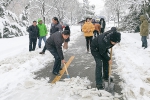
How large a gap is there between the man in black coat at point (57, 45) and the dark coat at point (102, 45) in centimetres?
111

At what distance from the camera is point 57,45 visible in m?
6.78

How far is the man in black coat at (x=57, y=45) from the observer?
Answer: 6.67 metres

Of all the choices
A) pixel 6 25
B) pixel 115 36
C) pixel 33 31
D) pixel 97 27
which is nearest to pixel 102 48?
pixel 115 36

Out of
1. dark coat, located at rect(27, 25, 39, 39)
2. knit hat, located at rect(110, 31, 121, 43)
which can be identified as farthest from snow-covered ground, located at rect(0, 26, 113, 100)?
dark coat, located at rect(27, 25, 39, 39)

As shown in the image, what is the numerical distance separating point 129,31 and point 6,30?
14265 millimetres

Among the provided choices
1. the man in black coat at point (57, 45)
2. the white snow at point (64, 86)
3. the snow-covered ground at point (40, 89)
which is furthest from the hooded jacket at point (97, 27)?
the snow-covered ground at point (40, 89)

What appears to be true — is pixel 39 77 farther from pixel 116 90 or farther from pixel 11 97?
pixel 116 90

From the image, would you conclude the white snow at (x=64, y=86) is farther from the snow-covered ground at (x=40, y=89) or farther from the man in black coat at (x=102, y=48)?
the man in black coat at (x=102, y=48)

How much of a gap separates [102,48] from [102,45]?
87 mm

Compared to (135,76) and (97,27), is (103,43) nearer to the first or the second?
(135,76)

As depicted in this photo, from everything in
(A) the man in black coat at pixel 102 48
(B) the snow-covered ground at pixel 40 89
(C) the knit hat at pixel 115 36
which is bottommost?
(B) the snow-covered ground at pixel 40 89

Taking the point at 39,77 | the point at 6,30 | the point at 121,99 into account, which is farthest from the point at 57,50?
the point at 6,30

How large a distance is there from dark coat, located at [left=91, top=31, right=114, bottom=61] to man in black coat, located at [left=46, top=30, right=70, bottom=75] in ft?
3.65

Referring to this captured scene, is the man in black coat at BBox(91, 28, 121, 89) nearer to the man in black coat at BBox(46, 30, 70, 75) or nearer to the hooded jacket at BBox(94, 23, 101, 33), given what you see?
the man in black coat at BBox(46, 30, 70, 75)
